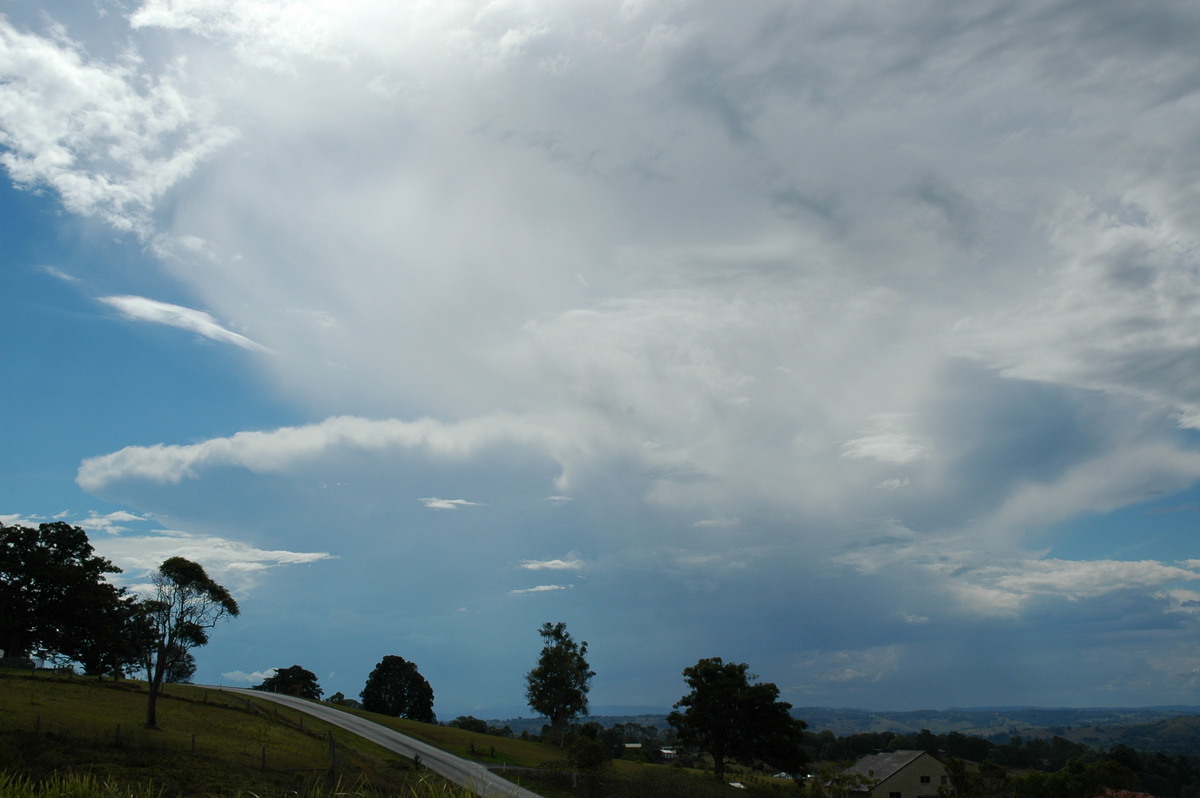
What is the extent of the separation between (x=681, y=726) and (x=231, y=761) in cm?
4369

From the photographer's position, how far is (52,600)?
67.3 m

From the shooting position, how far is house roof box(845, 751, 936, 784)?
225 ft

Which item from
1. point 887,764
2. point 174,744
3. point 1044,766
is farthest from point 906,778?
point 174,744

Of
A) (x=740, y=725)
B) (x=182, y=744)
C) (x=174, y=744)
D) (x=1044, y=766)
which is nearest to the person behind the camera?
(x=174, y=744)

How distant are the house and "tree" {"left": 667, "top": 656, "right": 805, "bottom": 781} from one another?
5695 mm

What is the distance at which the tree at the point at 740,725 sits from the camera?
66375mm

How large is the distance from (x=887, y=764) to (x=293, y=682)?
275ft

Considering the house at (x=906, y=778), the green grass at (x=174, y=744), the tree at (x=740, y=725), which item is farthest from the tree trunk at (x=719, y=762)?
the green grass at (x=174, y=744)

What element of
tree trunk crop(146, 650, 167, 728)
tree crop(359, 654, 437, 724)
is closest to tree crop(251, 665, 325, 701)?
tree crop(359, 654, 437, 724)

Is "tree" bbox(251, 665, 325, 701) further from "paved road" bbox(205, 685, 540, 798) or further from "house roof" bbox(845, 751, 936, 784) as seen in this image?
"house roof" bbox(845, 751, 936, 784)

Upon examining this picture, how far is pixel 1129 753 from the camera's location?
75625mm

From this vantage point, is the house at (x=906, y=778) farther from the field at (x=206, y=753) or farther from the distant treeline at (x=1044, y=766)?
the field at (x=206, y=753)

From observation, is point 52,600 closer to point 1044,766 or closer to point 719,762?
point 719,762

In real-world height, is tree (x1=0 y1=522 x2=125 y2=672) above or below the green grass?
above
